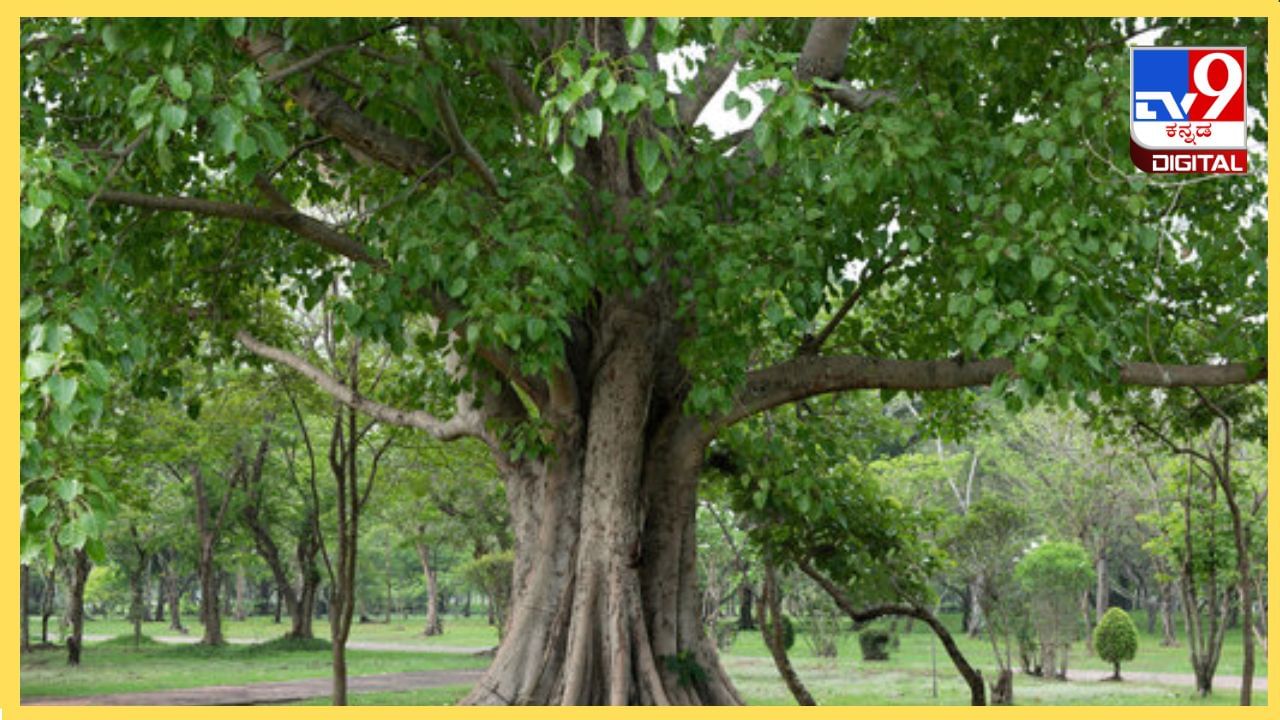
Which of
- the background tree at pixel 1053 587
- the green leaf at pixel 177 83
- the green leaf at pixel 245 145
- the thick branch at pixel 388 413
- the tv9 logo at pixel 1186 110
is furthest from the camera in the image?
the background tree at pixel 1053 587

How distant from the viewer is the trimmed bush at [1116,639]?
21.3 metres

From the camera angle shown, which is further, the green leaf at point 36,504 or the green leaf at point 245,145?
the green leaf at point 245,145

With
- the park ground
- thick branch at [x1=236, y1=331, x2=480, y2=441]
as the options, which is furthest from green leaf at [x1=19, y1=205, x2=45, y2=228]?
the park ground

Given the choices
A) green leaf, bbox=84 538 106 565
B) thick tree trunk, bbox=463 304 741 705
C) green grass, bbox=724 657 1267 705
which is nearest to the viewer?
green leaf, bbox=84 538 106 565

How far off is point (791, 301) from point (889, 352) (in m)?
3.36

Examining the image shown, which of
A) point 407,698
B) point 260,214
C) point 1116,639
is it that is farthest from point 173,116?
point 1116,639

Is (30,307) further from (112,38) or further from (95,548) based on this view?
(95,548)

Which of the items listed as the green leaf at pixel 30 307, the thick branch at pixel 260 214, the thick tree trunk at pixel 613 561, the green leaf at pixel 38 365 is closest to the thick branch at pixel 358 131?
the thick branch at pixel 260 214

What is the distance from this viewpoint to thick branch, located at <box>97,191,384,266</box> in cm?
763

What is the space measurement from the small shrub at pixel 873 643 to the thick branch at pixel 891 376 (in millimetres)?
18476

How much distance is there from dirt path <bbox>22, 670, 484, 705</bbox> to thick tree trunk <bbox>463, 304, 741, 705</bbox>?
7689mm

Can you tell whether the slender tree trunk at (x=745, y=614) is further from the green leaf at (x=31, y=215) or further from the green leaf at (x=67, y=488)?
the green leaf at (x=67, y=488)

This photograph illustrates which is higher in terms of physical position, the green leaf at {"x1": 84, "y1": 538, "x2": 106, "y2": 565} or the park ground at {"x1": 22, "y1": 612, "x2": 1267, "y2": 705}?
the green leaf at {"x1": 84, "y1": 538, "x2": 106, "y2": 565}

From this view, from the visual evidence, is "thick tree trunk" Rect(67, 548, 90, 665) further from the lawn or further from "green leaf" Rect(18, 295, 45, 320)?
"green leaf" Rect(18, 295, 45, 320)
